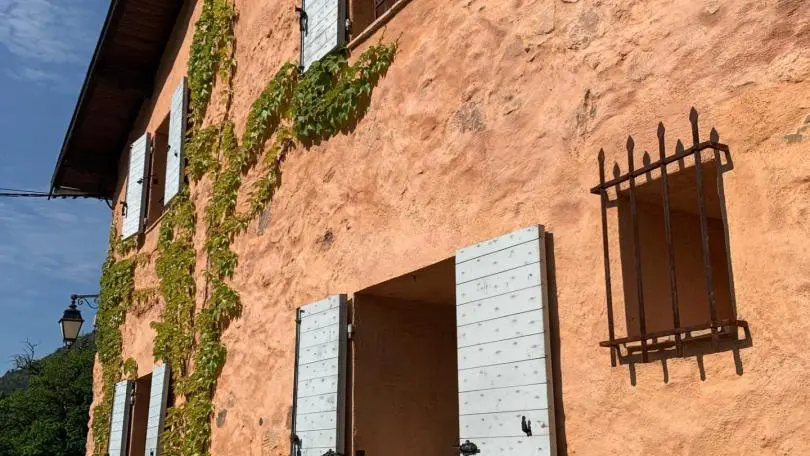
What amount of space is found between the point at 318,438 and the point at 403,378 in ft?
2.00

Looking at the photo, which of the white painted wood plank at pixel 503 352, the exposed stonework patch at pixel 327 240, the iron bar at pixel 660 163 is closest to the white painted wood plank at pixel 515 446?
the white painted wood plank at pixel 503 352

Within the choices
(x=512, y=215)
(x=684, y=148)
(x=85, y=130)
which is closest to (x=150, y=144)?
(x=85, y=130)

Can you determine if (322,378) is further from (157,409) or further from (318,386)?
(157,409)

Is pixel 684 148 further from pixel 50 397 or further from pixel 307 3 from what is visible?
pixel 50 397

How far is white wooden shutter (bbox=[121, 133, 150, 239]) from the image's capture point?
9.22 metres

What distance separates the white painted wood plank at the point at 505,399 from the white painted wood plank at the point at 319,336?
1224 mm

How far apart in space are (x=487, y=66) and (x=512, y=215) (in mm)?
820

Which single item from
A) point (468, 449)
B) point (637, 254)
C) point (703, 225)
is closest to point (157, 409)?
point (468, 449)

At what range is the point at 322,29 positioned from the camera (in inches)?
227

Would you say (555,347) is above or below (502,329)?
below

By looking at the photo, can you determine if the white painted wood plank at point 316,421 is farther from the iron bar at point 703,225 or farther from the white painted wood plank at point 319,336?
the iron bar at point 703,225

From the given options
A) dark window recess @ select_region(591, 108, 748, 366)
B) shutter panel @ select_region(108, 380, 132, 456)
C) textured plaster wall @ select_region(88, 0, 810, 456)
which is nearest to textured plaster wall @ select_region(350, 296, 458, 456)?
textured plaster wall @ select_region(88, 0, 810, 456)

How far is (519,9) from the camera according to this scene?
4.12 meters

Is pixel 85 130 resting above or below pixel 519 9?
above
